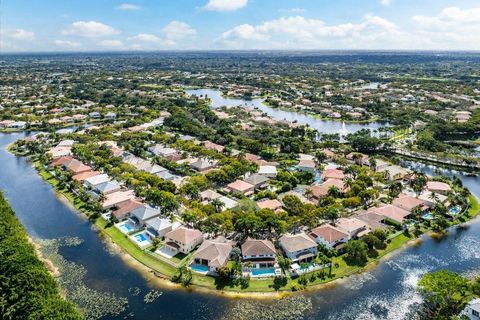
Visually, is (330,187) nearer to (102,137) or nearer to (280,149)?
(280,149)

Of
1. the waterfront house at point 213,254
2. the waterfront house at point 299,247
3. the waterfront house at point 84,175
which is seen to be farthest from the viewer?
the waterfront house at point 84,175

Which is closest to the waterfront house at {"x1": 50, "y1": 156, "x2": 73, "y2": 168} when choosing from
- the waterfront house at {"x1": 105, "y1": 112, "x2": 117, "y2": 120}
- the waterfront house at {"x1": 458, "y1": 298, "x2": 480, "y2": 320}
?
the waterfront house at {"x1": 105, "y1": 112, "x2": 117, "y2": 120}

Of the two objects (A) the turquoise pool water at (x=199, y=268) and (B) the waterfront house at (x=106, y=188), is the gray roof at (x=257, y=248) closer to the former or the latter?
(A) the turquoise pool water at (x=199, y=268)

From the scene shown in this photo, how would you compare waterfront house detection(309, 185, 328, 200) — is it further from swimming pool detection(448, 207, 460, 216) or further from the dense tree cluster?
the dense tree cluster

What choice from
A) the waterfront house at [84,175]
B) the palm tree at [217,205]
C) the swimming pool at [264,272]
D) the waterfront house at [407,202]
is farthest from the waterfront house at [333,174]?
the waterfront house at [84,175]

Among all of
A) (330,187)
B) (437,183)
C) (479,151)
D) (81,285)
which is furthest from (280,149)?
(81,285)

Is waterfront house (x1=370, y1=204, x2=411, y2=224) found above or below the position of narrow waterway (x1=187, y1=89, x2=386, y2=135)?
above
